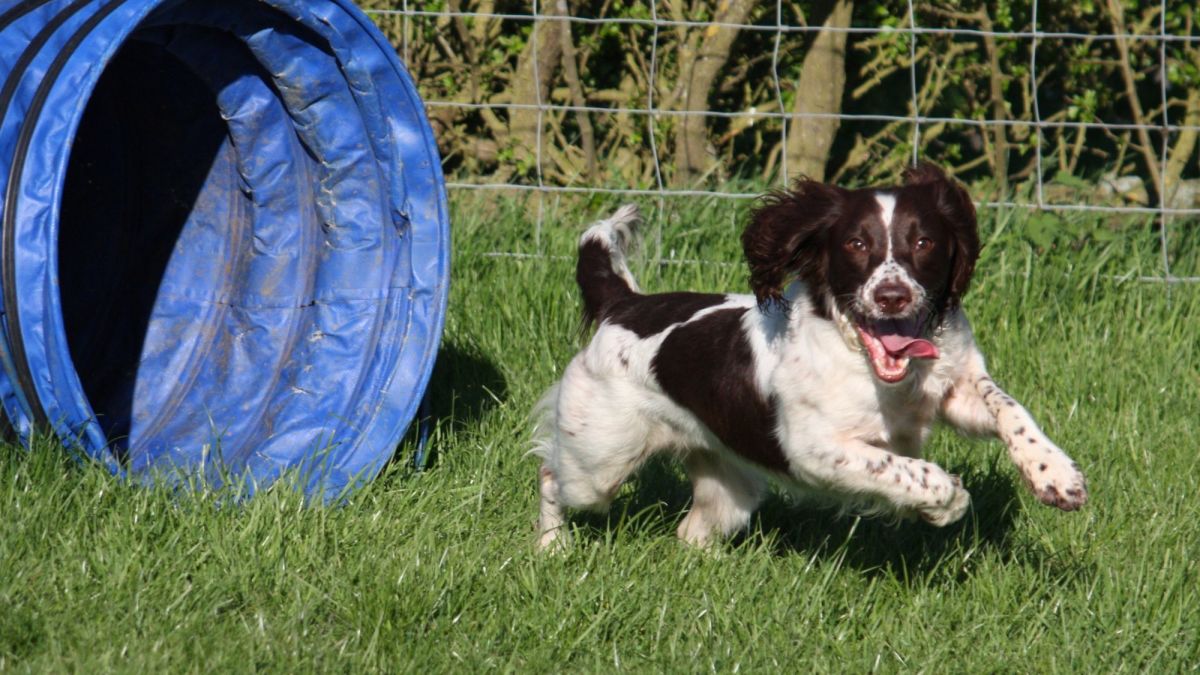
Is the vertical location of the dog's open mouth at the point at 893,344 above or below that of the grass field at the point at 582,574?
above

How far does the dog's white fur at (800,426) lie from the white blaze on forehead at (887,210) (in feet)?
0.73

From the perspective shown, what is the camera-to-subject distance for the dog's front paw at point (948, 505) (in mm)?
3264

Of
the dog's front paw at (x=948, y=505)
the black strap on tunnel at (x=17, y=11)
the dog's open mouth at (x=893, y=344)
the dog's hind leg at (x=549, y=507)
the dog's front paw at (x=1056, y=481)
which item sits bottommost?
the dog's hind leg at (x=549, y=507)

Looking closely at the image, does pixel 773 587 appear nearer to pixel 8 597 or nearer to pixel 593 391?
pixel 593 391

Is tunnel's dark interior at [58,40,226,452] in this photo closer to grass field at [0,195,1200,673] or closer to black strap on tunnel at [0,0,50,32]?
black strap on tunnel at [0,0,50,32]

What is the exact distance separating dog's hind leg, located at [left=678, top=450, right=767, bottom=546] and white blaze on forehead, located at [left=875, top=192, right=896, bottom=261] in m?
0.87

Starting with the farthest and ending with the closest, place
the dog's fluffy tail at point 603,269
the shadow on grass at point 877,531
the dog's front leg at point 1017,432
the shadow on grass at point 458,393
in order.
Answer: the shadow on grass at point 458,393 → the dog's fluffy tail at point 603,269 → the shadow on grass at point 877,531 → the dog's front leg at point 1017,432

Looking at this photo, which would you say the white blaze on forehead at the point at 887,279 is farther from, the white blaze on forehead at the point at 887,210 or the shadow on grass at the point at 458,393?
the shadow on grass at the point at 458,393

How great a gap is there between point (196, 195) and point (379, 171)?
72 centimetres

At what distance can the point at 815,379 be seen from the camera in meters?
3.44

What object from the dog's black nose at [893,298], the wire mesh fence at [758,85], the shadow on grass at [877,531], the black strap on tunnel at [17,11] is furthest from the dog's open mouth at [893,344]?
the wire mesh fence at [758,85]

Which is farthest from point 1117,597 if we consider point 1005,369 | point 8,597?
point 8,597

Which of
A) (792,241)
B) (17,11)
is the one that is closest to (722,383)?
(792,241)

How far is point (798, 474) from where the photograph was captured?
3.51m
